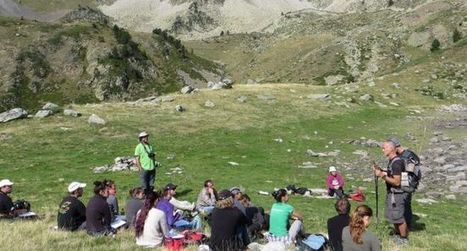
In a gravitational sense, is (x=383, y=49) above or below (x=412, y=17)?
below

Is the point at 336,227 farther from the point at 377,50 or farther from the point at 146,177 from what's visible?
the point at 377,50

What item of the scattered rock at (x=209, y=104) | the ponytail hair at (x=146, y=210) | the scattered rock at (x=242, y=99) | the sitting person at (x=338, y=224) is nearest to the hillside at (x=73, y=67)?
the scattered rock at (x=242, y=99)

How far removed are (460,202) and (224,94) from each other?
116ft

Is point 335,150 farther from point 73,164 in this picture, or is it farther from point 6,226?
point 6,226

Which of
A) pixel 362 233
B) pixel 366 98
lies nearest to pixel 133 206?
pixel 362 233

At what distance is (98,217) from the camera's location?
17391 mm

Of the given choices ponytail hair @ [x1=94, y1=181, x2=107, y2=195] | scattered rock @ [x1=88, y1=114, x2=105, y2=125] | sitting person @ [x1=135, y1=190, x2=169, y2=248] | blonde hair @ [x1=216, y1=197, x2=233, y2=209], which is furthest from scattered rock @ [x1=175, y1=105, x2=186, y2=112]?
blonde hair @ [x1=216, y1=197, x2=233, y2=209]

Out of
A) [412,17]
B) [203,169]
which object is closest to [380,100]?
[203,169]

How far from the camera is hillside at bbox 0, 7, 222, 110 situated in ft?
549

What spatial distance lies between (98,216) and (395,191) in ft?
31.6

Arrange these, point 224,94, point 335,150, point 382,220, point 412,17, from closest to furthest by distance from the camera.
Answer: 1. point 382,220
2. point 335,150
3. point 224,94
4. point 412,17

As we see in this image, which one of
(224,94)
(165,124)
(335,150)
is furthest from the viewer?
(224,94)

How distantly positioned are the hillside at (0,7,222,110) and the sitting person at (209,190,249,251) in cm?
15496

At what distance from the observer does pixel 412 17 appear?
145 m
